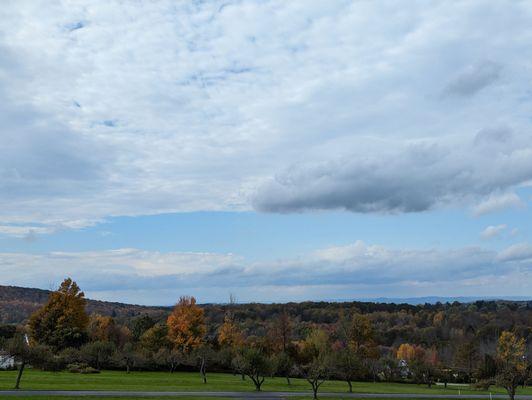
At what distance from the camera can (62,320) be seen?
76875 mm

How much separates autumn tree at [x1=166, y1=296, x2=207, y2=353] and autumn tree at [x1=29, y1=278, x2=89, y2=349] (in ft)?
41.1

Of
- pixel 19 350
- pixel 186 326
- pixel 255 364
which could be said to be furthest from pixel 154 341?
pixel 19 350

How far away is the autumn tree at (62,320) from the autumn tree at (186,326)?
12.5 meters

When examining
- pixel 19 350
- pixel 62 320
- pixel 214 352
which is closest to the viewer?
pixel 19 350

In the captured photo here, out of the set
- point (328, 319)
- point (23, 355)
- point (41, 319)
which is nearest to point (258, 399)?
point (23, 355)

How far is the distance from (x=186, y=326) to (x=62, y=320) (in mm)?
17299

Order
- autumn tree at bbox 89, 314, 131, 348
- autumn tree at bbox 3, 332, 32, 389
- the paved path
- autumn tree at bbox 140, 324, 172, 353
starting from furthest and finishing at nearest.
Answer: autumn tree at bbox 89, 314, 131, 348
autumn tree at bbox 140, 324, 172, 353
autumn tree at bbox 3, 332, 32, 389
the paved path

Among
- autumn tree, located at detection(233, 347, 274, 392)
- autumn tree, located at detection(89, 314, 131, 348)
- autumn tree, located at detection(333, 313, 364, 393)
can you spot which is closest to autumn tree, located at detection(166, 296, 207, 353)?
autumn tree, located at detection(89, 314, 131, 348)

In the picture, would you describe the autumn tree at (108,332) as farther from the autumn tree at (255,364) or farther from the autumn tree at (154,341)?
the autumn tree at (255,364)

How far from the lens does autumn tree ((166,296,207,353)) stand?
255ft

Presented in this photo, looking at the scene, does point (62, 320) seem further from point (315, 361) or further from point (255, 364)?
point (315, 361)

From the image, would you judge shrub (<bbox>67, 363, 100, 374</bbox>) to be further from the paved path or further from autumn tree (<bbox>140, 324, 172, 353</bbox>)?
the paved path

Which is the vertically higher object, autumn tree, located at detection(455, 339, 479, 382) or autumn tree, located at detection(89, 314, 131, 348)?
autumn tree, located at detection(89, 314, 131, 348)

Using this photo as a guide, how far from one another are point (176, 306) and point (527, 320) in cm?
11524
